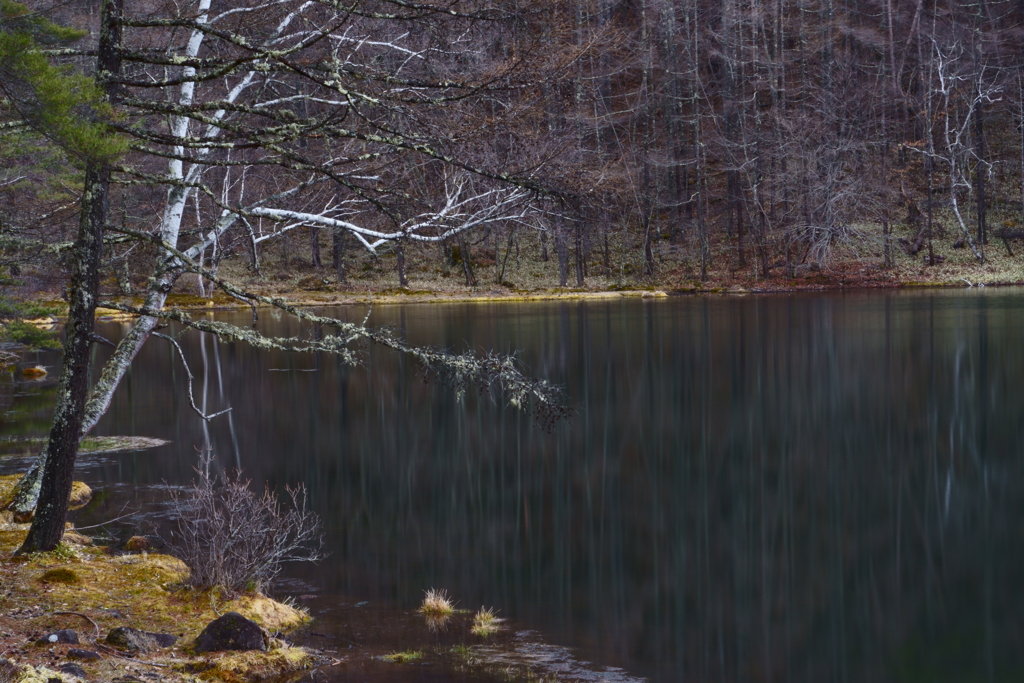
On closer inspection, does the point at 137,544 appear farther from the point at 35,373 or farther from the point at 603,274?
the point at 603,274

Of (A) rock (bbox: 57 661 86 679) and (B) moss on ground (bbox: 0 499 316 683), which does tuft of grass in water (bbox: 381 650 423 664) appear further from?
(A) rock (bbox: 57 661 86 679)

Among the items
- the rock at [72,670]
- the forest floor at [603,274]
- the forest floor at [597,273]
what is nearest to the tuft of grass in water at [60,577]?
the rock at [72,670]

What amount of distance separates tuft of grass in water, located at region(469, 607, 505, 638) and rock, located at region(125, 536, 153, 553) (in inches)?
181

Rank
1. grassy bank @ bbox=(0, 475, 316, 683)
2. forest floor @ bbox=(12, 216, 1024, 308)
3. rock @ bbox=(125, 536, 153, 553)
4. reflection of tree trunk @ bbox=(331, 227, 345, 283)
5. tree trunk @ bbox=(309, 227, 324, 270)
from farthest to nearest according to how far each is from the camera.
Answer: tree trunk @ bbox=(309, 227, 324, 270)
reflection of tree trunk @ bbox=(331, 227, 345, 283)
forest floor @ bbox=(12, 216, 1024, 308)
rock @ bbox=(125, 536, 153, 553)
grassy bank @ bbox=(0, 475, 316, 683)

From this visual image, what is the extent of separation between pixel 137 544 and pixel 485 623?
4.94m

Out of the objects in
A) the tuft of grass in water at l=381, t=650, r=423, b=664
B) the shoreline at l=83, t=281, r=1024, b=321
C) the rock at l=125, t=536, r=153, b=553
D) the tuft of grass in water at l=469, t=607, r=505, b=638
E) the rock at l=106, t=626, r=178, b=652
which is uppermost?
the shoreline at l=83, t=281, r=1024, b=321

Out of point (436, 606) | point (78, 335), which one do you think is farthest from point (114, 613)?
point (436, 606)

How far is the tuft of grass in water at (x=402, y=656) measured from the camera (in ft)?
29.0

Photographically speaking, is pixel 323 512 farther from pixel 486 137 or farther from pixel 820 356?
pixel 820 356

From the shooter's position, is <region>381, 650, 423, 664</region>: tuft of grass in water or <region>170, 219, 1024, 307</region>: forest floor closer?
<region>381, 650, 423, 664</region>: tuft of grass in water

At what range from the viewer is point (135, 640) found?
7.95m

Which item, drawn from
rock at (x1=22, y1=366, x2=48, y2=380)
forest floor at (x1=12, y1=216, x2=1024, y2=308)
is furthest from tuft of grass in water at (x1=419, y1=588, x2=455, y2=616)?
forest floor at (x1=12, y1=216, x2=1024, y2=308)

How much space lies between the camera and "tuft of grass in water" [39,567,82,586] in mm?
9516

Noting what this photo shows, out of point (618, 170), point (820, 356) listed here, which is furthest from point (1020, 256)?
point (820, 356)
